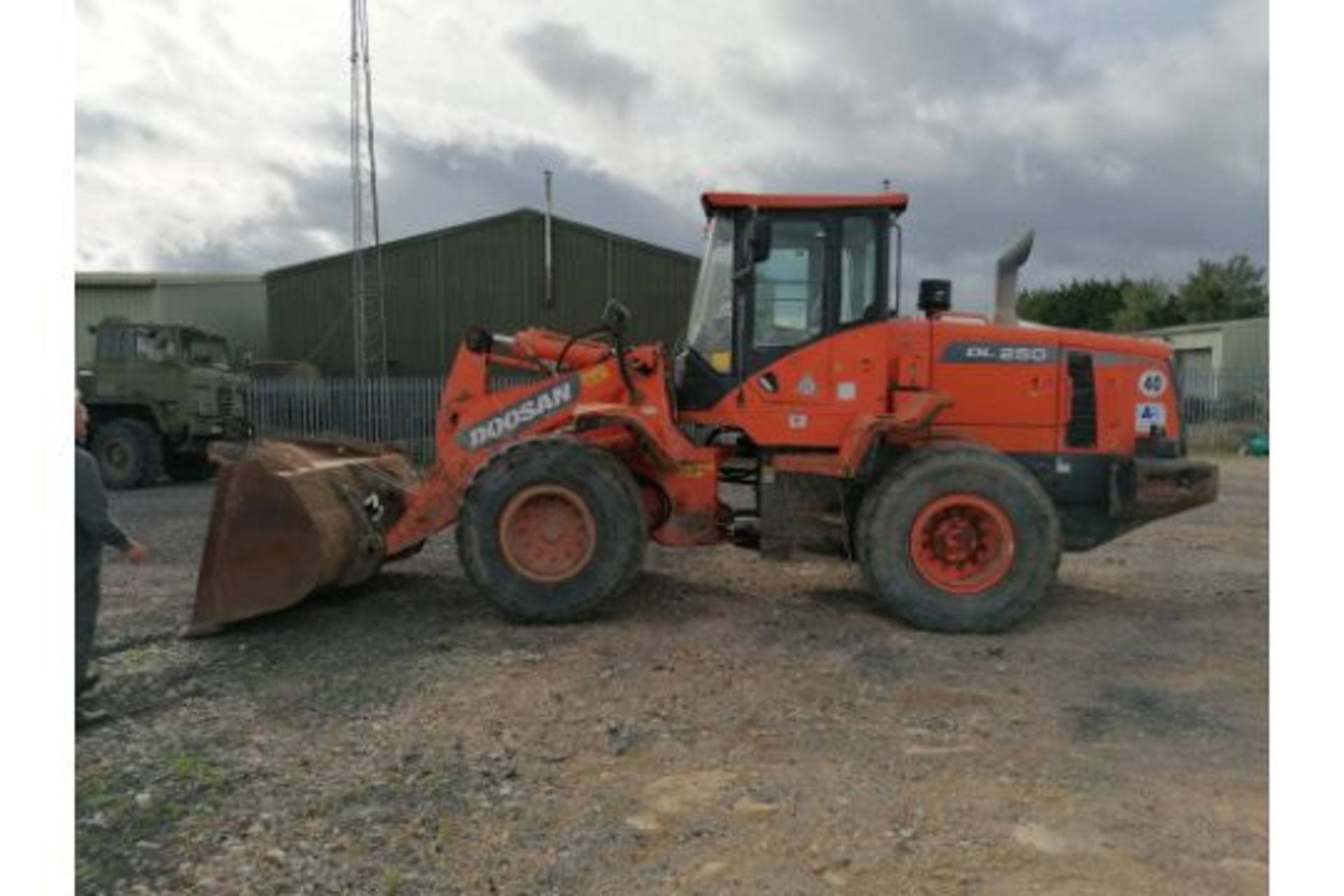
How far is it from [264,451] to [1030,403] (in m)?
5.26

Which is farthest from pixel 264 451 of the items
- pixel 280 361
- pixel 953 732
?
pixel 280 361

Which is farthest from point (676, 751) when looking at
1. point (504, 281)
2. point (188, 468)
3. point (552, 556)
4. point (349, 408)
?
point (504, 281)

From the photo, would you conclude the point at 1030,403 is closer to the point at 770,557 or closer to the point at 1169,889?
the point at 770,557

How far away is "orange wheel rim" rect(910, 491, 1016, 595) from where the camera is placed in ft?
19.9

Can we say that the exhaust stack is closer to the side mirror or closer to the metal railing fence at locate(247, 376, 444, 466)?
the side mirror

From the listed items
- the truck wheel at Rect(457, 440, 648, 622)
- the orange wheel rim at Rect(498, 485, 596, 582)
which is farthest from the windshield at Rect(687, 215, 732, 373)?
the orange wheel rim at Rect(498, 485, 596, 582)

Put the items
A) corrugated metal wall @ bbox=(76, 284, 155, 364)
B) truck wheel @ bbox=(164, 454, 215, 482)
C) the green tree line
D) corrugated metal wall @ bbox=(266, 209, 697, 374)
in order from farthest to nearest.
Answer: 1. the green tree line
2. corrugated metal wall @ bbox=(76, 284, 155, 364)
3. corrugated metal wall @ bbox=(266, 209, 697, 374)
4. truck wheel @ bbox=(164, 454, 215, 482)

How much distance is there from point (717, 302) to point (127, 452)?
12740 mm

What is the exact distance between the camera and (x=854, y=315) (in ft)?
21.4

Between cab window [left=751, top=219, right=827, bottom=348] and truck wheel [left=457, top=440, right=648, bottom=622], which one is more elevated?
cab window [left=751, top=219, right=827, bottom=348]

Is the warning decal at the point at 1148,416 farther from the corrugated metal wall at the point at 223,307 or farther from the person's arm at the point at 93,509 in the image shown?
the corrugated metal wall at the point at 223,307

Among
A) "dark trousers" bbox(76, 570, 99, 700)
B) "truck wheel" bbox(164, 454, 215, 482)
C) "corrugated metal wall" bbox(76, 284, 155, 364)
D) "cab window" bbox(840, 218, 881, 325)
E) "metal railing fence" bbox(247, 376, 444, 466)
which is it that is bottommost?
"dark trousers" bbox(76, 570, 99, 700)

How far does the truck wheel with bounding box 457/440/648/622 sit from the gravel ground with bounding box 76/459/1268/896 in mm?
242

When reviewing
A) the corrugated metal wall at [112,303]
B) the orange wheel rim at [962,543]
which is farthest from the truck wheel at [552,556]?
the corrugated metal wall at [112,303]
